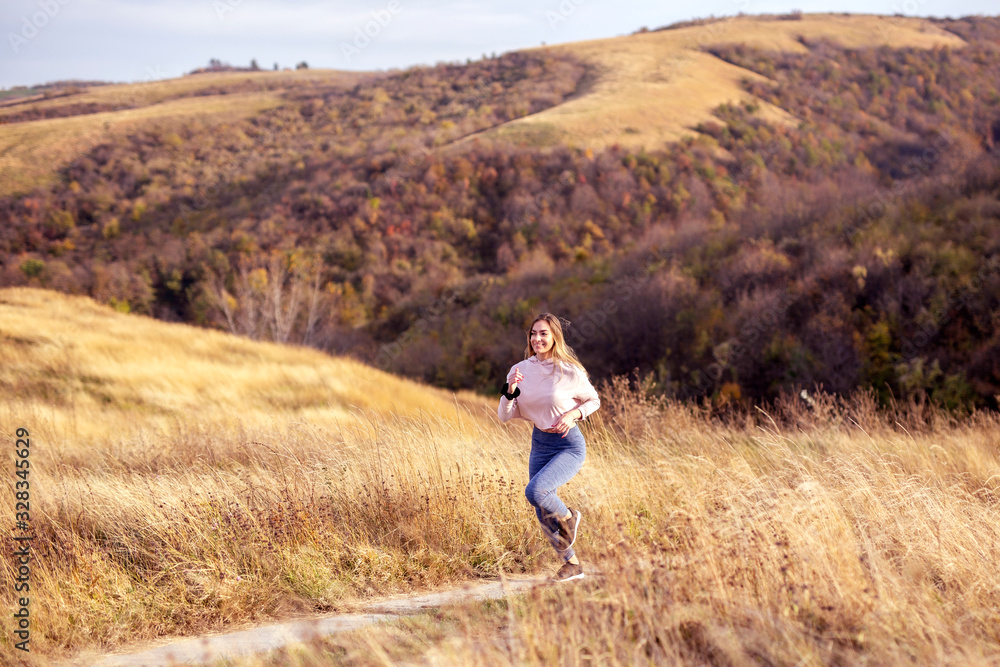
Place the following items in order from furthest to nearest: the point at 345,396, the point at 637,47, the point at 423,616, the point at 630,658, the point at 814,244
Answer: the point at 637,47 → the point at 814,244 → the point at 345,396 → the point at 423,616 → the point at 630,658

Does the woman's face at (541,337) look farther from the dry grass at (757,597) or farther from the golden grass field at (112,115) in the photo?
the golden grass field at (112,115)

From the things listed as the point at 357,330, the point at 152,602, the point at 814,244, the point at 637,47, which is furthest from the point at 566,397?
the point at 637,47

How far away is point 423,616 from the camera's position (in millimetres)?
3459

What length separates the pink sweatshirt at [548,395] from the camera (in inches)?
151

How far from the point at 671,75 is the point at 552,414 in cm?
6712

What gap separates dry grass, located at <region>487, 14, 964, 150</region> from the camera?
49.7m

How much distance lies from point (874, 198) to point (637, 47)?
58180mm

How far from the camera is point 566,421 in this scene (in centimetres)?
376

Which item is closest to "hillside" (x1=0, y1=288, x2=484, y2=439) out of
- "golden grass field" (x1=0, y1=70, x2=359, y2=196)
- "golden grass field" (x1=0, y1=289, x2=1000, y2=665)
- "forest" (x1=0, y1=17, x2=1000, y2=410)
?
"golden grass field" (x1=0, y1=289, x2=1000, y2=665)

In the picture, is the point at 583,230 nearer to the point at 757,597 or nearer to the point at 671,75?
the point at 671,75

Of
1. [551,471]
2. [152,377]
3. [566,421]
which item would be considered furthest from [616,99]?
[551,471]

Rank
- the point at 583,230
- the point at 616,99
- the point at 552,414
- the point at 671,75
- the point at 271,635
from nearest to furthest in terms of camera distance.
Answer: the point at 271,635
the point at 552,414
the point at 583,230
the point at 616,99
the point at 671,75

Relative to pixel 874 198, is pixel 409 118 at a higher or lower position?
higher

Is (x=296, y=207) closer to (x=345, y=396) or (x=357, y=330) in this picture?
(x=357, y=330)
